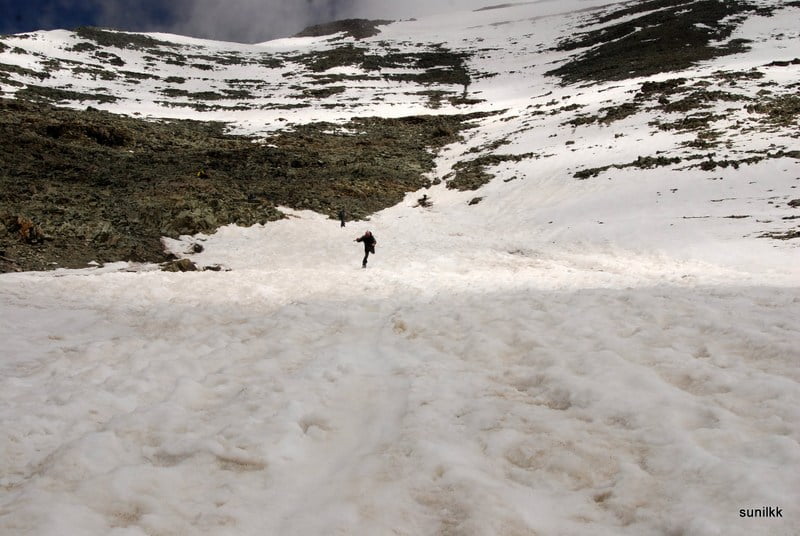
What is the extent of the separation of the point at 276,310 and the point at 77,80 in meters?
61.3

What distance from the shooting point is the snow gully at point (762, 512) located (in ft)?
9.87

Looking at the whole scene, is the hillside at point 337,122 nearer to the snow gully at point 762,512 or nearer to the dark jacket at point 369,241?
the dark jacket at point 369,241

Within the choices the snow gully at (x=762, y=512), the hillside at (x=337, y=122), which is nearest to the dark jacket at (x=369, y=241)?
the hillside at (x=337, y=122)

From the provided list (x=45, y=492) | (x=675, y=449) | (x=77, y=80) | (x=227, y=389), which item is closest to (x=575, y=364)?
(x=675, y=449)

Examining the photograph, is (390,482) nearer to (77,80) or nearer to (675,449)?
(675,449)

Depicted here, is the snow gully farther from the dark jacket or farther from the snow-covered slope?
the dark jacket

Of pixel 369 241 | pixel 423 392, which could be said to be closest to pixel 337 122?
pixel 369 241

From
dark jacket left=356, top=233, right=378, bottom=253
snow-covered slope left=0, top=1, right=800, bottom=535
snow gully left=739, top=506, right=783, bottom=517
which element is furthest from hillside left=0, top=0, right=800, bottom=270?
snow gully left=739, top=506, right=783, bottom=517

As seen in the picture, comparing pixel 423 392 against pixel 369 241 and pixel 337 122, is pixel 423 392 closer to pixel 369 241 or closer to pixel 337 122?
pixel 369 241

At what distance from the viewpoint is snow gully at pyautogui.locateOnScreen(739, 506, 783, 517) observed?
9.87 ft

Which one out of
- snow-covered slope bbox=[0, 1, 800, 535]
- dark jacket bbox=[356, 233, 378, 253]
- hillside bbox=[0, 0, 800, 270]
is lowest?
snow-covered slope bbox=[0, 1, 800, 535]

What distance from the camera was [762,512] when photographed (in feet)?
10.0

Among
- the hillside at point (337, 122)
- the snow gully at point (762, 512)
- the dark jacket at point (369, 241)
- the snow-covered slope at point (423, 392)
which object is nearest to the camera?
the snow gully at point (762, 512)

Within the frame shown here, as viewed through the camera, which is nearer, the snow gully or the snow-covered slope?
the snow gully
